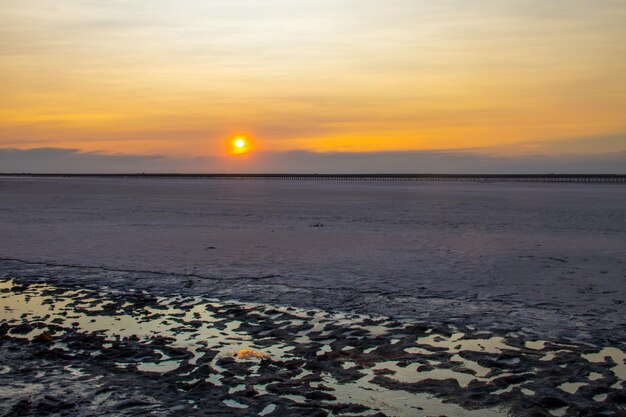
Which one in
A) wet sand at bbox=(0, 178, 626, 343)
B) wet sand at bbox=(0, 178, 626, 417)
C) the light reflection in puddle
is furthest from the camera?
wet sand at bbox=(0, 178, 626, 343)

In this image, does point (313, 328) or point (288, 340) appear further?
point (313, 328)

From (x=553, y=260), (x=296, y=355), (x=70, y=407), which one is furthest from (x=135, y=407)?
(x=553, y=260)

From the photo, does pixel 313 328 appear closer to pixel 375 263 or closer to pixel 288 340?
pixel 288 340

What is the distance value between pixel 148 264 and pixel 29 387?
358 inches

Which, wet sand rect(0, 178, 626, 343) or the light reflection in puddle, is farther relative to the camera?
wet sand rect(0, 178, 626, 343)

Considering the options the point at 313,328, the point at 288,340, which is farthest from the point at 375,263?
the point at 288,340

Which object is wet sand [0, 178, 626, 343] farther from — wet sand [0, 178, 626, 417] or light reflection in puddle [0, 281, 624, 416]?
light reflection in puddle [0, 281, 624, 416]

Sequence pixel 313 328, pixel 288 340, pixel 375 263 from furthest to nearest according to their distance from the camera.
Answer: pixel 375 263 → pixel 313 328 → pixel 288 340

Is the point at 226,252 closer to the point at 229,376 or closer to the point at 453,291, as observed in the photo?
the point at 453,291

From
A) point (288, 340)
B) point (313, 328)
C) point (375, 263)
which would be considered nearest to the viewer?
point (288, 340)

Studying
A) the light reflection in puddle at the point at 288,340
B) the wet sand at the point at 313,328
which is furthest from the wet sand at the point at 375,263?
the light reflection in puddle at the point at 288,340

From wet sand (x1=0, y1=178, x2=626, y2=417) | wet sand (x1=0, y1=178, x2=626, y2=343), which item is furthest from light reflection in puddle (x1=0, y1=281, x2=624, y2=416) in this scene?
wet sand (x1=0, y1=178, x2=626, y2=343)

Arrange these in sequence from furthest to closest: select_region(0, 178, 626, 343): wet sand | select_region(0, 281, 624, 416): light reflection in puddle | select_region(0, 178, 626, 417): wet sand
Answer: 1. select_region(0, 178, 626, 343): wet sand
2. select_region(0, 281, 624, 416): light reflection in puddle
3. select_region(0, 178, 626, 417): wet sand

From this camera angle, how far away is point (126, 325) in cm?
962
